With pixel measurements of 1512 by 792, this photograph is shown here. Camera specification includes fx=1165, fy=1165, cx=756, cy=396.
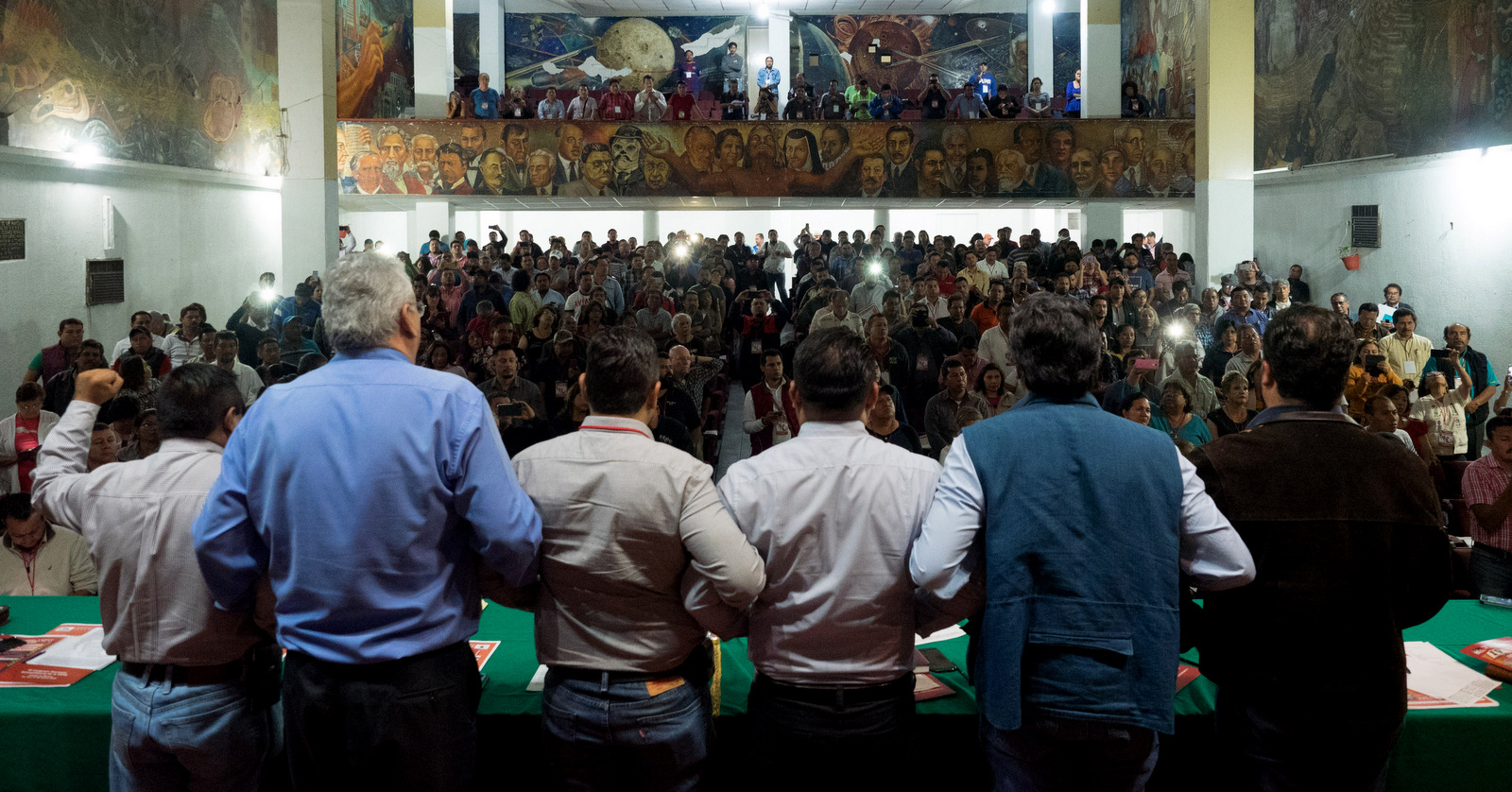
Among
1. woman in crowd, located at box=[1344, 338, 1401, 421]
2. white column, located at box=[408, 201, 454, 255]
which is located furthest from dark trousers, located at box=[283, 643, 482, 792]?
white column, located at box=[408, 201, 454, 255]

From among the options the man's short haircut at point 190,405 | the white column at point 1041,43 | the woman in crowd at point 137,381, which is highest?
the white column at point 1041,43

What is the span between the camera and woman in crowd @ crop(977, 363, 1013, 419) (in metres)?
8.10

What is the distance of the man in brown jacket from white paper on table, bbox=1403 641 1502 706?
0.52m

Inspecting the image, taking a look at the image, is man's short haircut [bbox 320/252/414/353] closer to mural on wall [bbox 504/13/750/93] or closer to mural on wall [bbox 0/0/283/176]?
mural on wall [bbox 0/0/283/176]

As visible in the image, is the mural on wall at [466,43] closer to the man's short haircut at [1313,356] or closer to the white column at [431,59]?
the white column at [431,59]

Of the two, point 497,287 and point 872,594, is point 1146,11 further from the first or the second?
point 872,594

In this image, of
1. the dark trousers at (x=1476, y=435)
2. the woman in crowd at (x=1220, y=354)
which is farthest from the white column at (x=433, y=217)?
the dark trousers at (x=1476, y=435)

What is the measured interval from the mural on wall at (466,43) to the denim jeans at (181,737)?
30.1m

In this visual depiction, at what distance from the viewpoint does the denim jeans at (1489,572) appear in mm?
5242

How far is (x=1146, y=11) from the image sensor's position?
21.9 metres

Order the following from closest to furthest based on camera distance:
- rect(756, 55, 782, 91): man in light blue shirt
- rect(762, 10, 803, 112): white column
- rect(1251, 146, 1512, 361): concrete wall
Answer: rect(1251, 146, 1512, 361): concrete wall → rect(756, 55, 782, 91): man in light blue shirt → rect(762, 10, 803, 112): white column

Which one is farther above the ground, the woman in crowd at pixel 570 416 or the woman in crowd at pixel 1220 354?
the woman in crowd at pixel 1220 354

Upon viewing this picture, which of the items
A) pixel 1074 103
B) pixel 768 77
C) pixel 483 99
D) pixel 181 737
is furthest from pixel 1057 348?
pixel 768 77

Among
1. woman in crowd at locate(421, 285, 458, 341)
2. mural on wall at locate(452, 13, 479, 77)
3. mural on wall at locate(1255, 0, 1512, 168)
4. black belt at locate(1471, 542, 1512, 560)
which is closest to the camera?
black belt at locate(1471, 542, 1512, 560)
